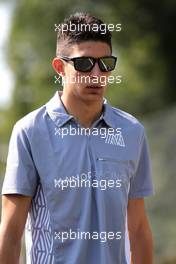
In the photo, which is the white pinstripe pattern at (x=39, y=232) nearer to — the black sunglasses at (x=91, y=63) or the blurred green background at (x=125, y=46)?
the black sunglasses at (x=91, y=63)

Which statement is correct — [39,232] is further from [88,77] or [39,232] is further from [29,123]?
[88,77]

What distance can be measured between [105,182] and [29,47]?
13.7 m

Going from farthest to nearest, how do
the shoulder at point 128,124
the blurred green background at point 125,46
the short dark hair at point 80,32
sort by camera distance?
1. the blurred green background at point 125,46
2. the shoulder at point 128,124
3. the short dark hair at point 80,32

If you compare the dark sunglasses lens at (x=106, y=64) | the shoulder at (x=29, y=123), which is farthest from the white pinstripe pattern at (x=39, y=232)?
the dark sunglasses lens at (x=106, y=64)

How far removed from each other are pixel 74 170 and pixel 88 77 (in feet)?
1.03

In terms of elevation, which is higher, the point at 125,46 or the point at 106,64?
the point at 125,46

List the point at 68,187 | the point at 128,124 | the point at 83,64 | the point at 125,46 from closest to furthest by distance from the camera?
the point at 68,187
the point at 83,64
the point at 128,124
the point at 125,46

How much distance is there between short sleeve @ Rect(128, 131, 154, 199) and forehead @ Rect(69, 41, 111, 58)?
0.32 meters

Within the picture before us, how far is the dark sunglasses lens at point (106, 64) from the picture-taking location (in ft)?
9.86

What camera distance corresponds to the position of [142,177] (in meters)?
3.17

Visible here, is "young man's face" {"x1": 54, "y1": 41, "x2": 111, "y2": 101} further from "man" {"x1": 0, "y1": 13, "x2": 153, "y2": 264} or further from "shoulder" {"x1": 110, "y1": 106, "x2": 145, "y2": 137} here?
"shoulder" {"x1": 110, "y1": 106, "x2": 145, "y2": 137}

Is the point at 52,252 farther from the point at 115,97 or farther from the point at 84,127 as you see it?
the point at 115,97

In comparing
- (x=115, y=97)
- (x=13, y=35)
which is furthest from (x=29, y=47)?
(x=115, y=97)

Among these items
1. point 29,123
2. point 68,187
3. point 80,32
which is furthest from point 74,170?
point 80,32
